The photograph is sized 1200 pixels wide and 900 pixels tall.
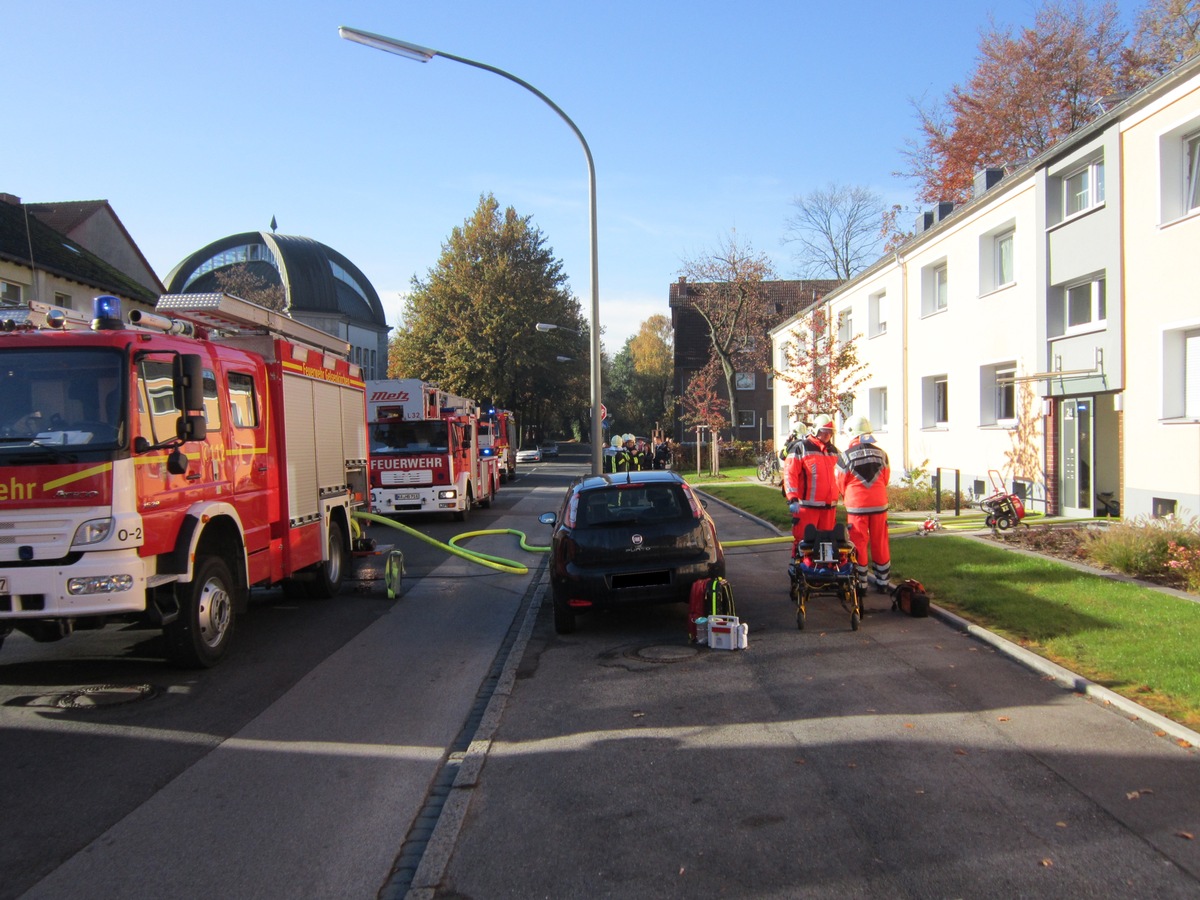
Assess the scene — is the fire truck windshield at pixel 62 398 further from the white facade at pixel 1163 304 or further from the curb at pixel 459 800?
the white facade at pixel 1163 304

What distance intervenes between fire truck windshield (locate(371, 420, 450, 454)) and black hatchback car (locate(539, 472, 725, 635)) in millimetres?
11873

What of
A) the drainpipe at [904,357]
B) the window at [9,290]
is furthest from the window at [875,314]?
the window at [9,290]

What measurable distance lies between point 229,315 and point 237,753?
4672 mm

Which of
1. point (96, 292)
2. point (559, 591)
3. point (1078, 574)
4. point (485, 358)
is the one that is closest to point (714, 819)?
point (559, 591)

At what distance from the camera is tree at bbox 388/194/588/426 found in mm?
57375

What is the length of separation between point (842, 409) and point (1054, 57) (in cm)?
1377

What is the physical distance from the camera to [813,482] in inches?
346

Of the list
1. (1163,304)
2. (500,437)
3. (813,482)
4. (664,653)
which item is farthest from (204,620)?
(500,437)

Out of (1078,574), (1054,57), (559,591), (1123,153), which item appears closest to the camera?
(559,591)

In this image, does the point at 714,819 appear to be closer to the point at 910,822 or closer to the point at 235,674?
the point at 910,822

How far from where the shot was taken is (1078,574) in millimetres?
9961

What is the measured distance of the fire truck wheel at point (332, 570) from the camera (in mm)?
10836

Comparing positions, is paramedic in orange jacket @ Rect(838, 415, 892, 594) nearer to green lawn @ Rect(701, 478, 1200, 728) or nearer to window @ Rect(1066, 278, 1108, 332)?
green lawn @ Rect(701, 478, 1200, 728)

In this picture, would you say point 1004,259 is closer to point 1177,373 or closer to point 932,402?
point 932,402
